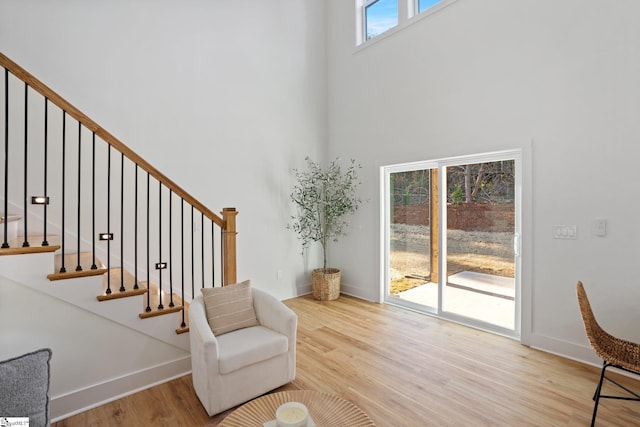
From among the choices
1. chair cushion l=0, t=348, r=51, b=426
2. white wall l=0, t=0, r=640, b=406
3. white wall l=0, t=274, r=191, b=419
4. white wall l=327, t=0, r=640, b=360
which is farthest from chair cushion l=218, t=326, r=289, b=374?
A: white wall l=327, t=0, r=640, b=360

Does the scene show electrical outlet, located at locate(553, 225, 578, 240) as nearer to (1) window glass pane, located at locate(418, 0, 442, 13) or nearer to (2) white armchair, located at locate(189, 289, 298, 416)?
(2) white armchair, located at locate(189, 289, 298, 416)

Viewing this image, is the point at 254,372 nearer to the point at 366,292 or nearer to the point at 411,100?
the point at 366,292

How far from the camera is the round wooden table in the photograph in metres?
1.50

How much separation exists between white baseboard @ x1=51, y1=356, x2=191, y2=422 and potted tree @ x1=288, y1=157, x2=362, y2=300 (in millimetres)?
2421

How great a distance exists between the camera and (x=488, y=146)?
11.2 feet

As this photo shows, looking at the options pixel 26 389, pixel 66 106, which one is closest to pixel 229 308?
pixel 26 389

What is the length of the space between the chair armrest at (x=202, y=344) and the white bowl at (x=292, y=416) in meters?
0.81

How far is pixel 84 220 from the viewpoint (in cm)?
329

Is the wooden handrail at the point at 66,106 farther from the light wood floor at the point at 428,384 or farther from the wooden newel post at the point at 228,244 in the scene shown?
the light wood floor at the point at 428,384

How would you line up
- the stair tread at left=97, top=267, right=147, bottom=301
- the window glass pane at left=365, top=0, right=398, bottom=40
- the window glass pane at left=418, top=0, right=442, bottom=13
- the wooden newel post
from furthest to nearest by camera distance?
the window glass pane at left=365, top=0, right=398, bottom=40 → the window glass pane at left=418, top=0, right=442, bottom=13 → the wooden newel post → the stair tread at left=97, top=267, right=147, bottom=301

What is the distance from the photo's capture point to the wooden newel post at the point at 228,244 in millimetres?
2998

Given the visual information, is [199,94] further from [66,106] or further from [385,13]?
[385,13]

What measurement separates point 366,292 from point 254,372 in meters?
2.73

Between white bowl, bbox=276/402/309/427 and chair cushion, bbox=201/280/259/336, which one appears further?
chair cushion, bbox=201/280/259/336
